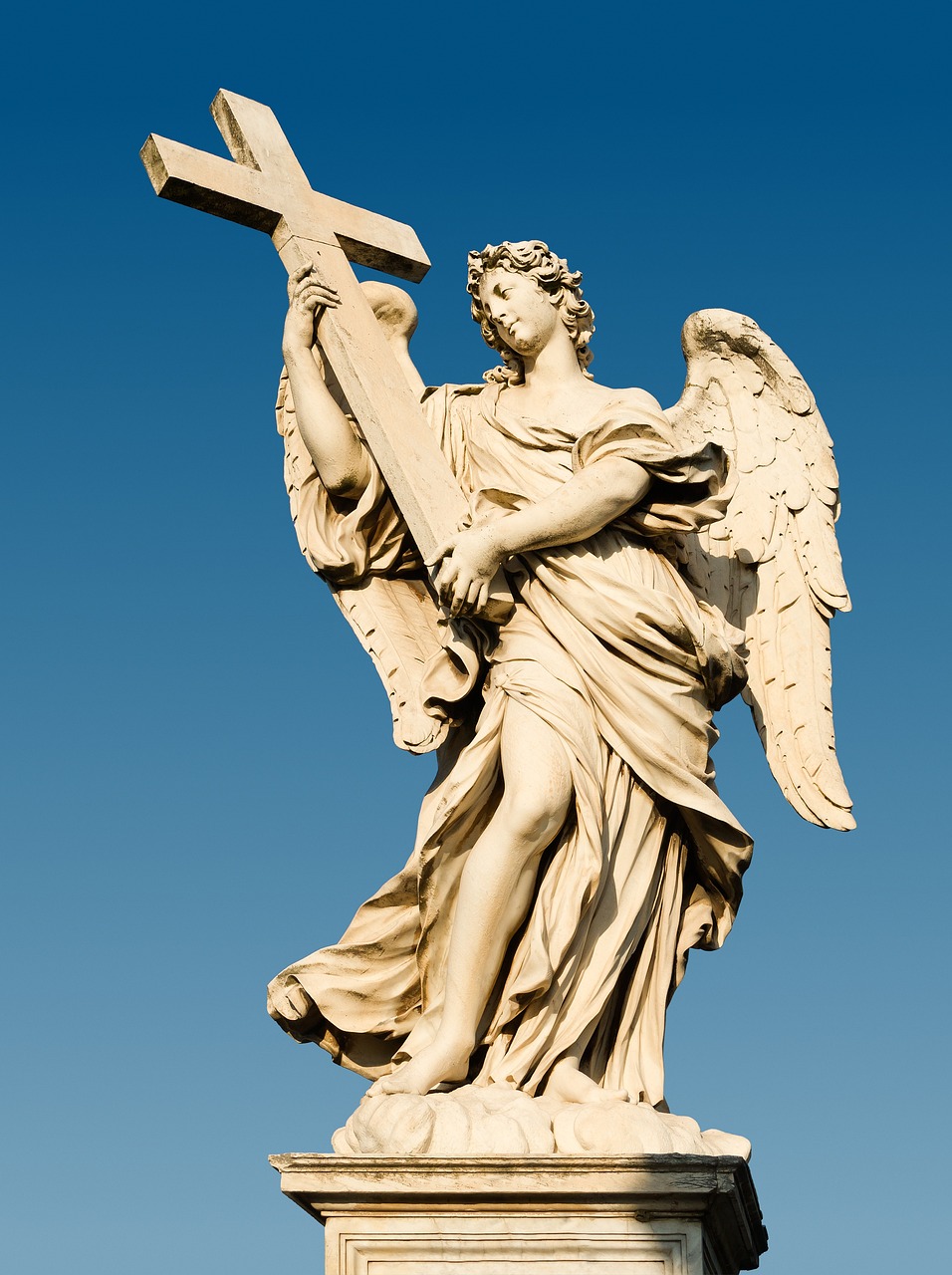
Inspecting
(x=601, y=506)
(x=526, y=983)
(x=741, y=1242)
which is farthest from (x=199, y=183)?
(x=741, y=1242)

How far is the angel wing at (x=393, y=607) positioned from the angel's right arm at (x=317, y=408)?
19 centimetres

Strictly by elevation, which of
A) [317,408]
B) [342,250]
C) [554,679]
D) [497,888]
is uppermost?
[342,250]

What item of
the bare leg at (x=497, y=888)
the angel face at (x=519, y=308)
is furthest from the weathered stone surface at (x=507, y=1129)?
the angel face at (x=519, y=308)

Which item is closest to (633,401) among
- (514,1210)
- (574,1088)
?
(574,1088)

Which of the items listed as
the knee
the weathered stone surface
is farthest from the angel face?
the weathered stone surface

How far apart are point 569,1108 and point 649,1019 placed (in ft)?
2.22

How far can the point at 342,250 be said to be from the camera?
28.9 ft

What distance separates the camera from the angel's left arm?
7.80 meters

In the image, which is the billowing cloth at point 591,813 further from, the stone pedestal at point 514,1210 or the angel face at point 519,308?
the stone pedestal at point 514,1210

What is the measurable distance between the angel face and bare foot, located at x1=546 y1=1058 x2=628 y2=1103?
8.61ft

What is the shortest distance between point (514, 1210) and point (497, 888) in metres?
1.08

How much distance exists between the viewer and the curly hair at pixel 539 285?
8469 millimetres

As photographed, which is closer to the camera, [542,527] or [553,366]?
[542,527]

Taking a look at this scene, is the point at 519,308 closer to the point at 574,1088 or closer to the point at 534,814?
the point at 534,814
